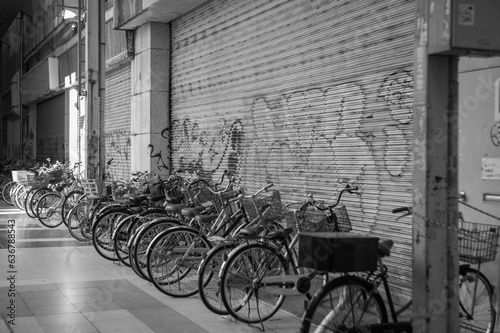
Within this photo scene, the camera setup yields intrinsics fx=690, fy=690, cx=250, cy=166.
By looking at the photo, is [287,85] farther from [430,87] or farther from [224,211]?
[430,87]

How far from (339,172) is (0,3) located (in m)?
26.8

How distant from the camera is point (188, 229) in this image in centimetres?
703

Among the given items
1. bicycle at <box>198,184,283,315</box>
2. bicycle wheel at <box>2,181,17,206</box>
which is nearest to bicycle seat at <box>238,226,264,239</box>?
bicycle at <box>198,184,283,315</box>

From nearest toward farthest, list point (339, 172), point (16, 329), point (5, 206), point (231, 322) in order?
point (16, 329) → point (231, 322) → point (339, 172) → point (5, 206)

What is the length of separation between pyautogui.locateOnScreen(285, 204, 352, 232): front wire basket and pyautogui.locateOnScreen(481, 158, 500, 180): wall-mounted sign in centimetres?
123

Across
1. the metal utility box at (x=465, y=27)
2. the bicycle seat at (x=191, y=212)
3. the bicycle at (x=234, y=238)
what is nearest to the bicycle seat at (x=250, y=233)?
the bicycle at (x=234, y=238)

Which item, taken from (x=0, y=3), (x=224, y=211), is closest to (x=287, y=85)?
(x=224, y=211)

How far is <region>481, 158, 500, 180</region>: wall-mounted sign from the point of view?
5609 millimetres

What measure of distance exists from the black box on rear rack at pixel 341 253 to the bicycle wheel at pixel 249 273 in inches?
57.3

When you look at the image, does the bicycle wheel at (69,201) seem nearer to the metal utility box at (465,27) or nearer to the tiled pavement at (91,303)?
the tiled pavement at (91,303)

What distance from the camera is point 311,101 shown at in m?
8.71

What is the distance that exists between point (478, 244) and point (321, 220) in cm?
124

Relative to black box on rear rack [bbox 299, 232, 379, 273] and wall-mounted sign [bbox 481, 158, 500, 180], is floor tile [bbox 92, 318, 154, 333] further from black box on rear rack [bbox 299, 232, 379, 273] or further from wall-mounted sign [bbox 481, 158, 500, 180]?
wall-mounted sign [bbox 481, 158, 500, 180]

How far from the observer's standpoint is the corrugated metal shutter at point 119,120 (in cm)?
1633
